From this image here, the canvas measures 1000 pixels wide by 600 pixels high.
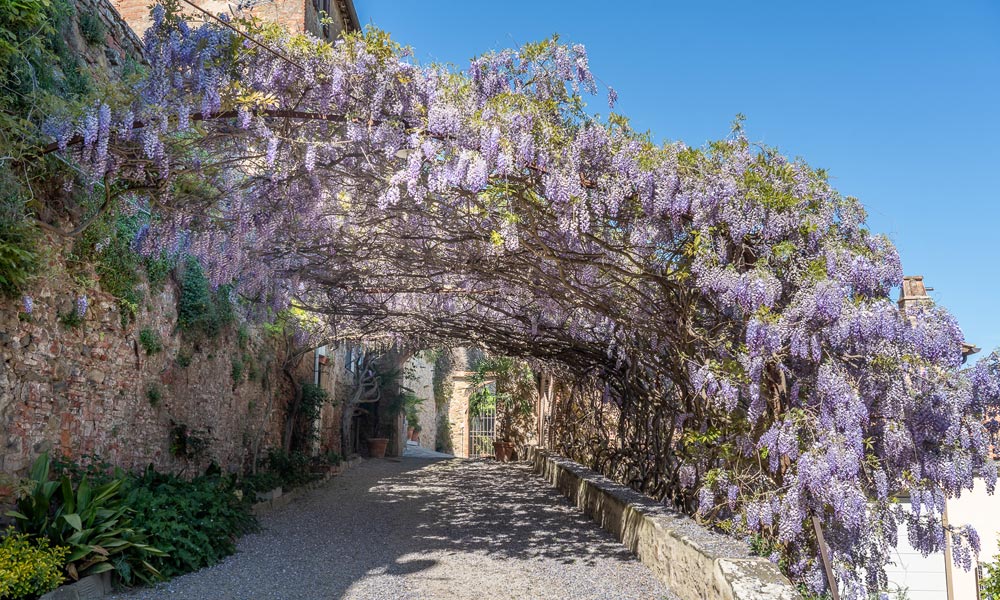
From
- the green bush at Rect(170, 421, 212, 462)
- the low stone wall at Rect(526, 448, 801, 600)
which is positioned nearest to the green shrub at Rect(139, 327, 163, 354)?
the green bush at Rect(170, 421, 212, 462)

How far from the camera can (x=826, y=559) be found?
3730mm

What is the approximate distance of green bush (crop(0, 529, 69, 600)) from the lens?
307cm

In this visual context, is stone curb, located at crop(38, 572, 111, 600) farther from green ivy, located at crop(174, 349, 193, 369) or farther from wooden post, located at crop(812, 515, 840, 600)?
wooden post, located at crop(812, 515, 840, 600)

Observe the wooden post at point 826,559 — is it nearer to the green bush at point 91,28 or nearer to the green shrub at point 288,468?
the green bush at point 91,28

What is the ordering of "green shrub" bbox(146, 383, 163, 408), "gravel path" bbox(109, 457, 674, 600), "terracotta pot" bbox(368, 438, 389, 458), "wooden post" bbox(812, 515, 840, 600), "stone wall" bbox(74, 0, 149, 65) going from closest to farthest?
"wooden post" bbox(812, 515, 840, 600) < "gravel path" bbox(109, 457, 674, 600) < "stone wall" bbox(74, 0, 149, 65) < "green shrub" bbox(146, 383, 163, 408) < "terracotta pot" bbox(368, 438, 389, 458)

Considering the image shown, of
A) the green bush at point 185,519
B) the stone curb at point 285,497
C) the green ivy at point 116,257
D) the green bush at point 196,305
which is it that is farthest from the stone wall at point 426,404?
the green ivy at point 116,257

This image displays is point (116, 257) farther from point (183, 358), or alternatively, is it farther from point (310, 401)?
point (310, 401)

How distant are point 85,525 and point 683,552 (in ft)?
10.1

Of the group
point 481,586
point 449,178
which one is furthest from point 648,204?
point 481,586

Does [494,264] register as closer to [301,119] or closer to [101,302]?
[301,119]

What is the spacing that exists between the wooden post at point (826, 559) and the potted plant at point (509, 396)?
35.0 ft

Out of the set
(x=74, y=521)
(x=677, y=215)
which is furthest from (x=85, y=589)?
(x=677, y=215)

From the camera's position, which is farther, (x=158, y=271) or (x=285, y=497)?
(x=285, y=497)

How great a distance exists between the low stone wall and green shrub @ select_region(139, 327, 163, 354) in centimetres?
372
